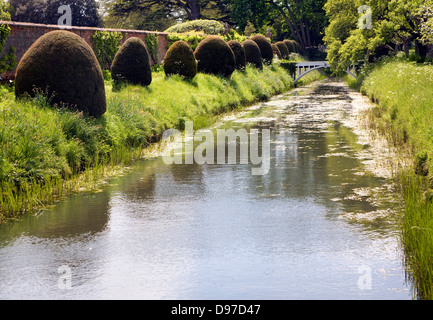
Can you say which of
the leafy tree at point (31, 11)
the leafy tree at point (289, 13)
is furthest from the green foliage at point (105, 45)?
the leafy tree at point (289, 13)

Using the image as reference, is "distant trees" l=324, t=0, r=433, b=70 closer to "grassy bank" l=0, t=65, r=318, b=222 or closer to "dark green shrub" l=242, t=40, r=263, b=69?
"dark green shrub" l=242, t=40, r=263, b=69

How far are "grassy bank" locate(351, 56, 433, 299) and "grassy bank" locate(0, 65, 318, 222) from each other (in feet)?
20.1

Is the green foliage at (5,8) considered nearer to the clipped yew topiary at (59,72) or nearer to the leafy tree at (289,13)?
the leafy tree at (289,13)

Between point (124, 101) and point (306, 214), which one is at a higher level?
point (124, 101)

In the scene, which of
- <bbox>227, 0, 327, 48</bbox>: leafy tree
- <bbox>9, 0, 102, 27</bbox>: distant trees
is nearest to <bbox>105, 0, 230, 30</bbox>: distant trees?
<bbox>227, 0, 327, 48</bbox>: leafy tree

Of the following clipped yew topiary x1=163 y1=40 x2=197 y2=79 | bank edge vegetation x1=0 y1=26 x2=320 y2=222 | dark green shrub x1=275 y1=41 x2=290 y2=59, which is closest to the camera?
bank edge vegetation x1=0 y1=26 x2=320 y2=222

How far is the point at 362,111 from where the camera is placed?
25.3 m

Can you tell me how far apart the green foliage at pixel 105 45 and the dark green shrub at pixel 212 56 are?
529cm

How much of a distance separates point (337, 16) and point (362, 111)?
2315 cm

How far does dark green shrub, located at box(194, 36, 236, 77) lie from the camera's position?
29.8 metres

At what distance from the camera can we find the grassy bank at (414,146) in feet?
22.2
